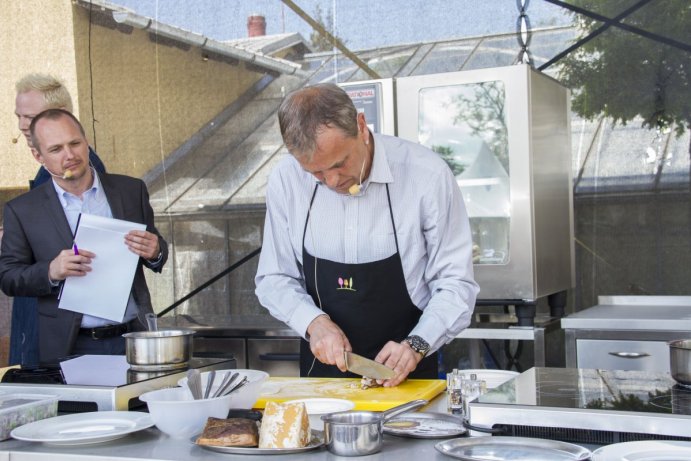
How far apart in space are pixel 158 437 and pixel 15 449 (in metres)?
0.26

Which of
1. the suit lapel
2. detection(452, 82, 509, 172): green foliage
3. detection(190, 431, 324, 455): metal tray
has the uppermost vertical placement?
detection(452, 82, 509, 172): green foliage

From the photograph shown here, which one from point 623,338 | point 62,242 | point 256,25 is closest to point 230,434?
point 62,242

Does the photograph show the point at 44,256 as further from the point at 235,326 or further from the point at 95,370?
the point at 235,326

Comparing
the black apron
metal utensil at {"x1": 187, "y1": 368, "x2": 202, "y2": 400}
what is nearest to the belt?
the black apron

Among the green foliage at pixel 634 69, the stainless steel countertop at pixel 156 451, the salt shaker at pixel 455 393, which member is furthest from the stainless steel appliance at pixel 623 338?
the stainless steel countertop at pixel 156 451

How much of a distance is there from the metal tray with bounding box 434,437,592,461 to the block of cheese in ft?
0.75

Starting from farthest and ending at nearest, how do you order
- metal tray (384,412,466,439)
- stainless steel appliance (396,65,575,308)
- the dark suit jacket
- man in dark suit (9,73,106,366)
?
stainless steel appliance (396,65,575,308), man in dark suit (9,73,106,366), the dark suit jacket, metal tray (384,412,466,439)

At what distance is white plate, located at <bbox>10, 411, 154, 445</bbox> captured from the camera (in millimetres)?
1605

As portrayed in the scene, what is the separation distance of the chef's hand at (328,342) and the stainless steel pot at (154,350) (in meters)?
0.33

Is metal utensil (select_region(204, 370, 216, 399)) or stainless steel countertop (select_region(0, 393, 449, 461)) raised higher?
metal utensil (select_region(204, 370, 216, 399))

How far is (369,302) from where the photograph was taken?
2.37 metres

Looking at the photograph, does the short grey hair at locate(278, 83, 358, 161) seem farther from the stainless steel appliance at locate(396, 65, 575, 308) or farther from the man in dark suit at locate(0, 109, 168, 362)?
the stainless steel appliance at locate(396, 65, 575, 308)

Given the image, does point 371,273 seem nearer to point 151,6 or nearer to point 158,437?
point 158,437

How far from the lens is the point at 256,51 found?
464cm
